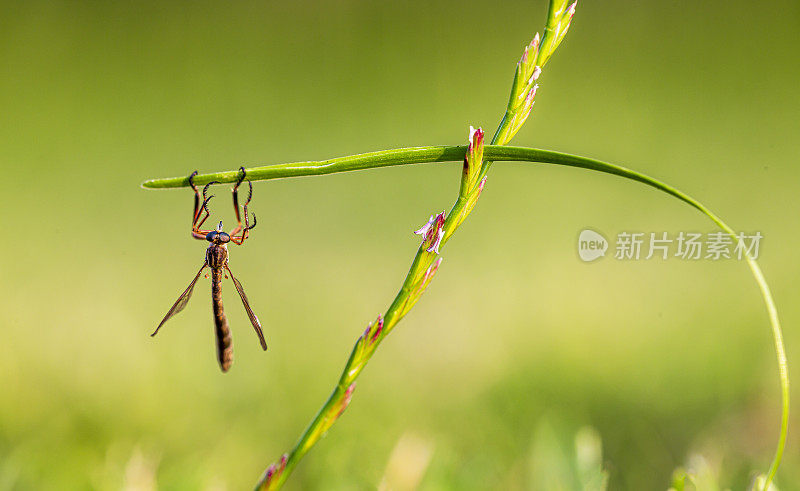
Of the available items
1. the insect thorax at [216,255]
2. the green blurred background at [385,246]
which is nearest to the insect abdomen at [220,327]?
the insect thorax at [216,255]

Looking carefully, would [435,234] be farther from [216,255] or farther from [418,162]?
[216,255]

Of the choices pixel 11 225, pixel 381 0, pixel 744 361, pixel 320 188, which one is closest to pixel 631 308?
pixel 744 361

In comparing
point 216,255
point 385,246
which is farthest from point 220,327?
point 385,246

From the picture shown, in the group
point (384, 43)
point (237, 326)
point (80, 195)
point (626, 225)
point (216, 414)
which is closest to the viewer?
point (216, 414)

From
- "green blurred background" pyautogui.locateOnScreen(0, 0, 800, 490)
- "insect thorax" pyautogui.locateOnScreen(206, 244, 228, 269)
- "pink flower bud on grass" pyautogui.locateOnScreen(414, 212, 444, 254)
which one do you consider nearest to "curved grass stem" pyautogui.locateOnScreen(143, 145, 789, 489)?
"pink flower bud on grass" pyautogui.locateOnScreen(414, 212, 444, 254)

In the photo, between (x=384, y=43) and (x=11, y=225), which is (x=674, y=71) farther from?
(x=11, y=225)

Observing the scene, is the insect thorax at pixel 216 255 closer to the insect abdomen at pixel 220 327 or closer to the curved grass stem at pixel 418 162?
the insect abdomen at pixel 220 327

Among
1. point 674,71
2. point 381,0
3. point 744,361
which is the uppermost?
point 381,0
